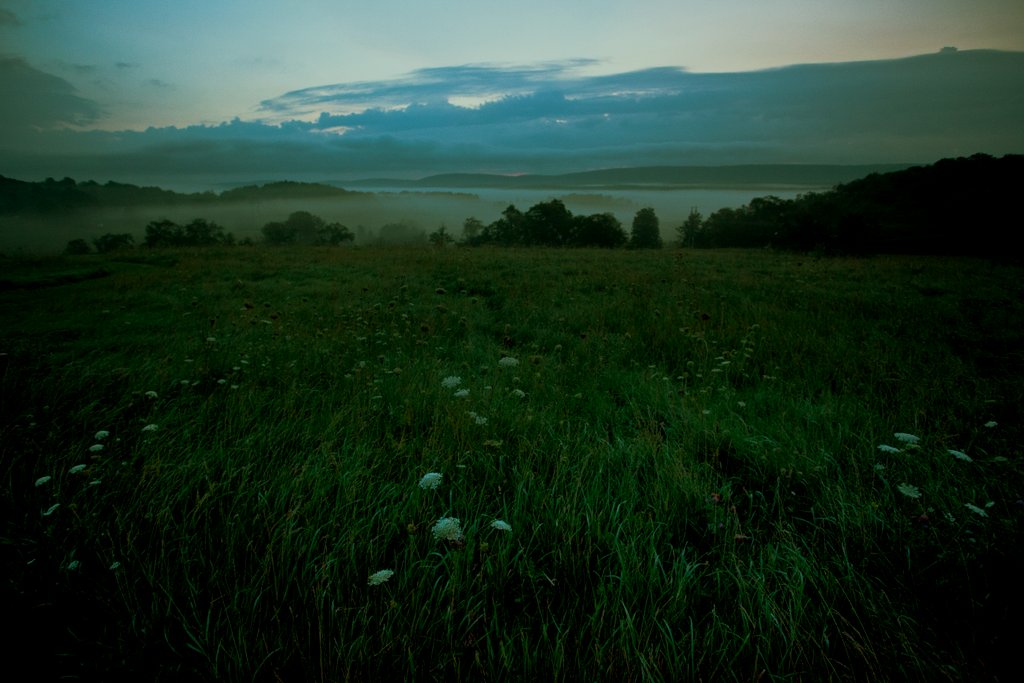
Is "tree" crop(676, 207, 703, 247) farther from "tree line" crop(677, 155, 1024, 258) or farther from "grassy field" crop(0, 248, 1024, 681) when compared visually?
"grassy field" crop(0, 248, 1024, 681)

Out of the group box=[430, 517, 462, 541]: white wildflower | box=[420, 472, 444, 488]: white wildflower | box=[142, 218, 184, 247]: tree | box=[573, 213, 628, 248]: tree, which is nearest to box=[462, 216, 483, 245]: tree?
box=[573, 213, 628, 248]: tree

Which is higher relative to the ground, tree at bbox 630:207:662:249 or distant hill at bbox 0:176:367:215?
distant hill at bbox 0:176:367:215

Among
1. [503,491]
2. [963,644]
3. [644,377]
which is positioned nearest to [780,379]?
[644,377]

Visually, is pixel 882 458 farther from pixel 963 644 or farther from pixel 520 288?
pixel 520 288

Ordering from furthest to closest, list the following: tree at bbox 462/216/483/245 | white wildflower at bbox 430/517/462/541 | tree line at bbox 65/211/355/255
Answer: tree at bbox 462/216/483/245
tree line at bbox 65/211/355/255
white wildflower at bbox 430/517/462/541

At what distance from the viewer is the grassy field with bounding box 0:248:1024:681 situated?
1.27m

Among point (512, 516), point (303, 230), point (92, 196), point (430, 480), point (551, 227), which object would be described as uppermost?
point (92, 196)

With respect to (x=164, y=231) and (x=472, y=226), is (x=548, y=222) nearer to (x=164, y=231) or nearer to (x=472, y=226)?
(x=472, y=226)

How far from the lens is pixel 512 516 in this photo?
1.84 m

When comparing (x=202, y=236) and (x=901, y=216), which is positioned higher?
(x=901, y=216)

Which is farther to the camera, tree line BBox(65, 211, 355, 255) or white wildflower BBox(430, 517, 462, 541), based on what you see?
tree line BBox(65, 211, 355, 255)

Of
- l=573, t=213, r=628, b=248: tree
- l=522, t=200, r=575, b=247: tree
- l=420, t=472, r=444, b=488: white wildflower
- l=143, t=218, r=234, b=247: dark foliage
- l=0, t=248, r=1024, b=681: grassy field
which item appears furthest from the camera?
l=522, t=200, r=575, b=247: tree

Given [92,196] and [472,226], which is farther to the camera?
[92,196]

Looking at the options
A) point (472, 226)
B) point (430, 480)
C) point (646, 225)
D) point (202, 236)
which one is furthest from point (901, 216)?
point (202, 236)
